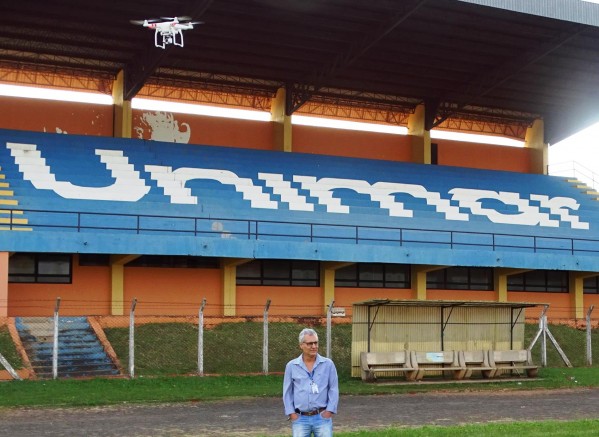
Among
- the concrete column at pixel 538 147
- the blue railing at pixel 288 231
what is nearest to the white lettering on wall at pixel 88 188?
the blue railing at pixel 288 231

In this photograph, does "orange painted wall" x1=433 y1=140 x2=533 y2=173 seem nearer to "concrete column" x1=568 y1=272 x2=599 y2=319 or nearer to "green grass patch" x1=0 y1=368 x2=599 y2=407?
"concrete column" x1=568 y1=272 x2=599 y2=319

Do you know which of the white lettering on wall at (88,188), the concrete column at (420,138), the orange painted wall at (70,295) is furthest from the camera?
the concrete column at (420,138)

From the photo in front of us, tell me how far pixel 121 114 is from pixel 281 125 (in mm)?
7629

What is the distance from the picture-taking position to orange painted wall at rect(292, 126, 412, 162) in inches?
1821

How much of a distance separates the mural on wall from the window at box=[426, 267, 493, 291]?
1304 centimetres

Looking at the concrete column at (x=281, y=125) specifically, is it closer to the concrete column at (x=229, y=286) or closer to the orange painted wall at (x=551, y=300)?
the concrete column at (x=229, y=286)

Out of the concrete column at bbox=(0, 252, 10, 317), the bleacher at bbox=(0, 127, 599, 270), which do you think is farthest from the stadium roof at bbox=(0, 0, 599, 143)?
the concrete column at bbox=(0, 252, 10, 317)

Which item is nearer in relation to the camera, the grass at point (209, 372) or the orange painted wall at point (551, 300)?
the grass at point (209, 372)

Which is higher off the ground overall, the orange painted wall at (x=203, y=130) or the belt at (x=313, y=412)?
the orange painted wall at (x=203, y=130)

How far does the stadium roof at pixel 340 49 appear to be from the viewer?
36531 millimetres

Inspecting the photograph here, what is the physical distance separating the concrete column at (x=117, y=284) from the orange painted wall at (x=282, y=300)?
4226 mm

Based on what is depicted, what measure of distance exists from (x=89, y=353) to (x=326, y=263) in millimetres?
11759

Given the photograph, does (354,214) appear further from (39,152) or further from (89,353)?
(89,353)

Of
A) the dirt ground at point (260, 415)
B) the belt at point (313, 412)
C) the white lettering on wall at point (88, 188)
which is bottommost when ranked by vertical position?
the dirt ground at point (260, 415)
